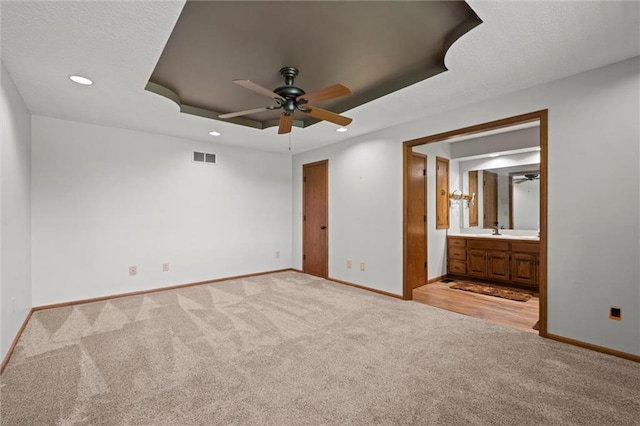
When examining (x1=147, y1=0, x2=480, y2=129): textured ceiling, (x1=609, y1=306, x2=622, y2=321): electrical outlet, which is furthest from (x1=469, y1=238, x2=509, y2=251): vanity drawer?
(x1=147, y1=0, x2=480, y2=129): textured ceiling

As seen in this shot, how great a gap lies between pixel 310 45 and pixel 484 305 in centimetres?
365

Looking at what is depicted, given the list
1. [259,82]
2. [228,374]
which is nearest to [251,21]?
[259,82]

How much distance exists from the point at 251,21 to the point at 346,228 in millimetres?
3416

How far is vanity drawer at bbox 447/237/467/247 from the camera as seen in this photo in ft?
17.3

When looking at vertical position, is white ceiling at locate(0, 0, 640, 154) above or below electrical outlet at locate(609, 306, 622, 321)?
above

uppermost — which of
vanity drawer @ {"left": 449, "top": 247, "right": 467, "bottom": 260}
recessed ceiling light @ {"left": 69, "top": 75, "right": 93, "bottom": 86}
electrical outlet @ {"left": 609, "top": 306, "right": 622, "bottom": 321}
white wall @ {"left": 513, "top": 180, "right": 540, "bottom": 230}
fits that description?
recessed ceiling light @ {"left": 69, "top": 75, "right": 93, "bottom": 86}

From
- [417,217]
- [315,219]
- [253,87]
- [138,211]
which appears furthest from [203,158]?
[417,217]

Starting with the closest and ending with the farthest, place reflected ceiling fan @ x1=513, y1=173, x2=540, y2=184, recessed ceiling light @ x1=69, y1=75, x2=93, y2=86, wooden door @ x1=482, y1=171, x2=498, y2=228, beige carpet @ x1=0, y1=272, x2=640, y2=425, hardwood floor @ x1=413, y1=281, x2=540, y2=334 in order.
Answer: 1. beige carpet @ x1=0, y1=272, x2=640, y2=425
2. recessed ceiling light @ x1=69, y1=75, x2=93, y2=86
3. hardwood floor @ x1=413, y1=281, x2=540, y2=334
4. reflected ceiling fan @ x1=513, y1=173, x2=540, y2=184
5. wooden door @ x1=482, y1=171, x2=498, y2=228

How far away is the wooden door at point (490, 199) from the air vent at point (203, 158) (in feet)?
16.3

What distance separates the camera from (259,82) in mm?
3084

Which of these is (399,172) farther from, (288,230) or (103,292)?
(103,292)

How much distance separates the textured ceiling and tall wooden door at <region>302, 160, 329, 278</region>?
2195 mm

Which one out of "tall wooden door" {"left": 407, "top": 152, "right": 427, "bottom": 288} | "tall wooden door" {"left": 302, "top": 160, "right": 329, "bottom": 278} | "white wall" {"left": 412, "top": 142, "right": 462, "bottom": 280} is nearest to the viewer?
"tall wooden door" {"left": 407, "top": 152, "right": 427, "bottom": 288}

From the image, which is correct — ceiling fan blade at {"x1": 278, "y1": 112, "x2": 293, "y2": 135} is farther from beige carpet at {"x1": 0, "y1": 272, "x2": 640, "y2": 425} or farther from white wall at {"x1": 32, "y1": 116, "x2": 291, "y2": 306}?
white wall at {"x1": 32, "y1": 116, "x2": 291, "y2": 306}
